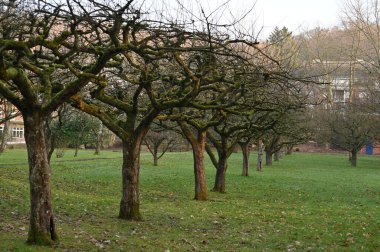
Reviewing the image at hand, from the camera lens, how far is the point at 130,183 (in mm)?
11875

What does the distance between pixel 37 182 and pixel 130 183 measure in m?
3.98

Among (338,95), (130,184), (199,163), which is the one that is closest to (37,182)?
(130,184)

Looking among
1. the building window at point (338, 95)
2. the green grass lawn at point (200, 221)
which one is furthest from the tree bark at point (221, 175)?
the building window at point (338, 95)

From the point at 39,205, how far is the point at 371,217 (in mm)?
9735

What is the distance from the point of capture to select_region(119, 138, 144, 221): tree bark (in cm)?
1183

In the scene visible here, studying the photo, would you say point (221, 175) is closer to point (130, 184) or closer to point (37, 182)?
point (130, 184)

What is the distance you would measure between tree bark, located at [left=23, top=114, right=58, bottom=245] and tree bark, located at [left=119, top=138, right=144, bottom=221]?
3792 millimetres

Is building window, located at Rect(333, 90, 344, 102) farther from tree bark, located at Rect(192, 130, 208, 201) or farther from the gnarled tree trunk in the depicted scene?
the gnarled tree trunk

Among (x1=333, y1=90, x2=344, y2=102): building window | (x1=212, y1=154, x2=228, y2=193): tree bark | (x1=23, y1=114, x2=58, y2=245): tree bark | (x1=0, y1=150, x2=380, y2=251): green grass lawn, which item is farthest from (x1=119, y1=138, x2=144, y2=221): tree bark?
(x1=333, y1=90, x2=344, y2=102): building window

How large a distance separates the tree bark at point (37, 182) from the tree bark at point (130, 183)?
3.79 metres

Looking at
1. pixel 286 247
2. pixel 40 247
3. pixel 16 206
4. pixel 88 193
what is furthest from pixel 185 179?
pixel 40 247

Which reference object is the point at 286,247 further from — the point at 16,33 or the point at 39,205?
the point at 16,33

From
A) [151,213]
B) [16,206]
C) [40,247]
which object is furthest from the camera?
[151,213]

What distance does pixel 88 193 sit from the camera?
18250mm
